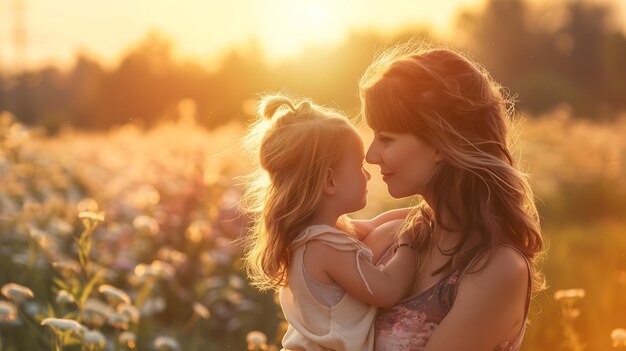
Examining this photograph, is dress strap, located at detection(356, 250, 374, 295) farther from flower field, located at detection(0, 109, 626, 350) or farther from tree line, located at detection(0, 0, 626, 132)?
tree line, located at detection(0, 0, 626, 132)

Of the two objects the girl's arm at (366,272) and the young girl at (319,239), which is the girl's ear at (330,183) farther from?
the girl's arm at (366,272)

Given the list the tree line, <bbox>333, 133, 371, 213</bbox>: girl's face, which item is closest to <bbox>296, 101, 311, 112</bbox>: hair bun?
<bbox>333, 133, 371, 213</bbox>: girl's face

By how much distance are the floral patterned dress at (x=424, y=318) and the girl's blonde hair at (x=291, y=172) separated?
0.40 metres

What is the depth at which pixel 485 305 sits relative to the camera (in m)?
2.51

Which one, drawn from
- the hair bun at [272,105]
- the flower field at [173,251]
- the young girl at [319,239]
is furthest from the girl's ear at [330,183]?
the flower field at [173,251]

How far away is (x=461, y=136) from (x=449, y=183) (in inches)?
5.2

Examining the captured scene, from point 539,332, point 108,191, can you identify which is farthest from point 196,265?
point 539,332

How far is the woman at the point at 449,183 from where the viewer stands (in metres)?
2.61

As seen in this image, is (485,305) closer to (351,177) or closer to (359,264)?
(359,264)

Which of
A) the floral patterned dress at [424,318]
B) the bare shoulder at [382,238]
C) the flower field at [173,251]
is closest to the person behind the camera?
the floral patterned dress at [424,318]

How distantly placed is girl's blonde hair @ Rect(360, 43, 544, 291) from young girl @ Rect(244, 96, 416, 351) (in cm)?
16

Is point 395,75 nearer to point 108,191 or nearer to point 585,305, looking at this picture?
point 585,305

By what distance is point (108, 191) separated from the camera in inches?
340

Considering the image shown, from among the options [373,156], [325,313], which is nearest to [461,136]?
[373,156]
